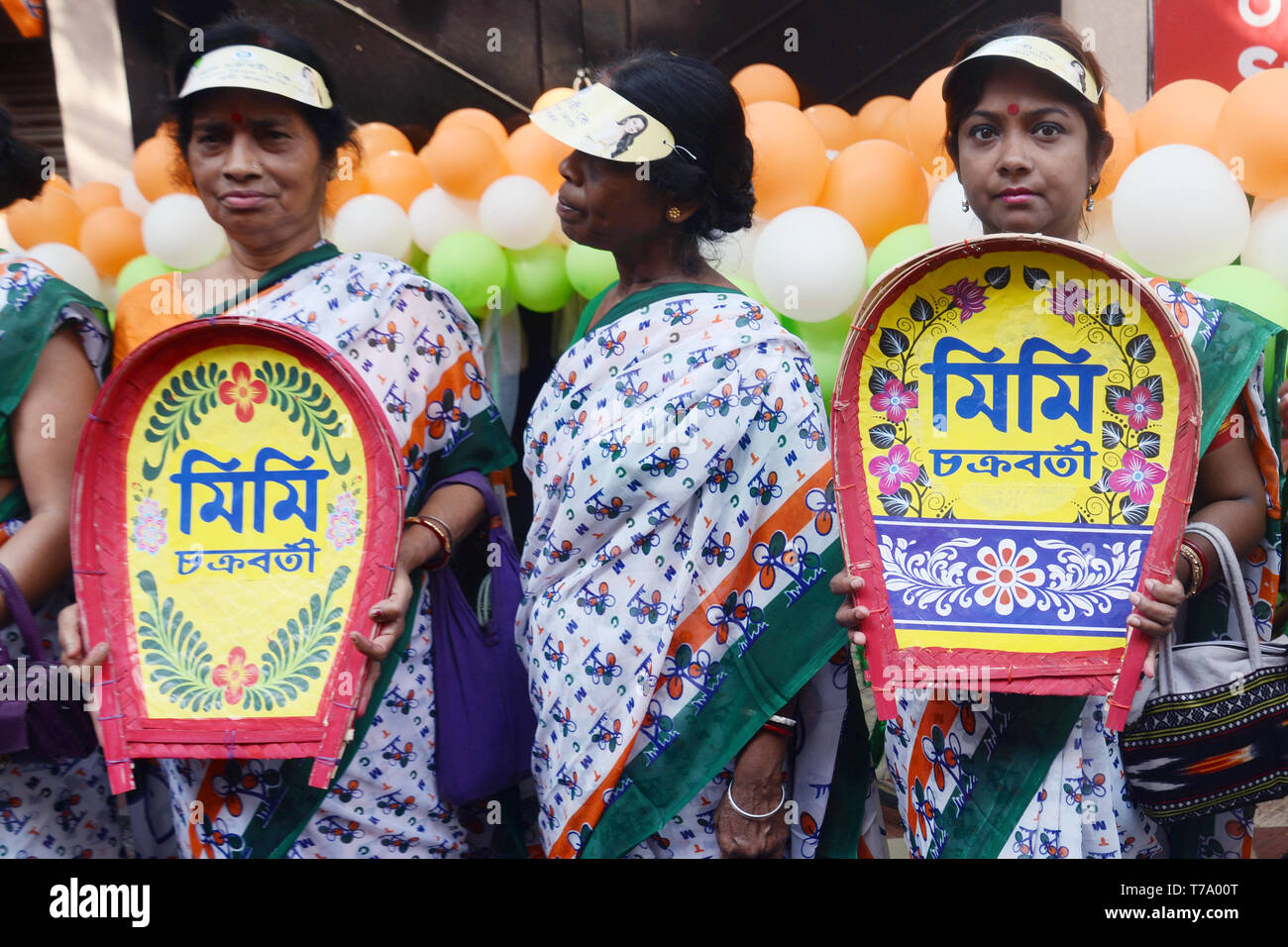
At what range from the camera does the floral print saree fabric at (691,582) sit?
72.2 inches

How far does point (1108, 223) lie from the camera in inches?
108

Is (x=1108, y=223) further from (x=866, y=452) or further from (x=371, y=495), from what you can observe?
(x=371, y=495)

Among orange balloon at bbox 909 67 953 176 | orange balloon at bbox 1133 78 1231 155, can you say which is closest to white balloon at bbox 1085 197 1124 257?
orange balloon at bbox 1133 78 1231 155

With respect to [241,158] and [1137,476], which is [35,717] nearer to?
[241,158]

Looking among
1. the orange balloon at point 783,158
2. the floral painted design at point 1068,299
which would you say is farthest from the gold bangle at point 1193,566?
the orange balloon at point 783,158

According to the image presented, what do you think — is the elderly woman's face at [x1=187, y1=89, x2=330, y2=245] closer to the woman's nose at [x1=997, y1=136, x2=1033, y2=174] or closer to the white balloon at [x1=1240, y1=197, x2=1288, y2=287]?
the woman's nose at [x1=997, y1=136, x2=1033, y2=174]

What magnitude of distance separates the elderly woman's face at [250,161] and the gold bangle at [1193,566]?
1.67 meters

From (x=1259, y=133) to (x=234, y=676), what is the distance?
249cm

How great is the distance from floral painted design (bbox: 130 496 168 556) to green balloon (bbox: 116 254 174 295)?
175 cm

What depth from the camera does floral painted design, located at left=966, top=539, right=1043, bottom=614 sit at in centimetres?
163

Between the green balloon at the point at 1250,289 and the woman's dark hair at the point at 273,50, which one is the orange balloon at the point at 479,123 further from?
the green balloon at the point at 1250,289

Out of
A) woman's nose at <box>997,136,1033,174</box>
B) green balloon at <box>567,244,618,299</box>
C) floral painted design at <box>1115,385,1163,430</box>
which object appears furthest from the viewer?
green balloon at <box>567,244,618,299</box>

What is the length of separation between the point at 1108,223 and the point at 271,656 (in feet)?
7.22
